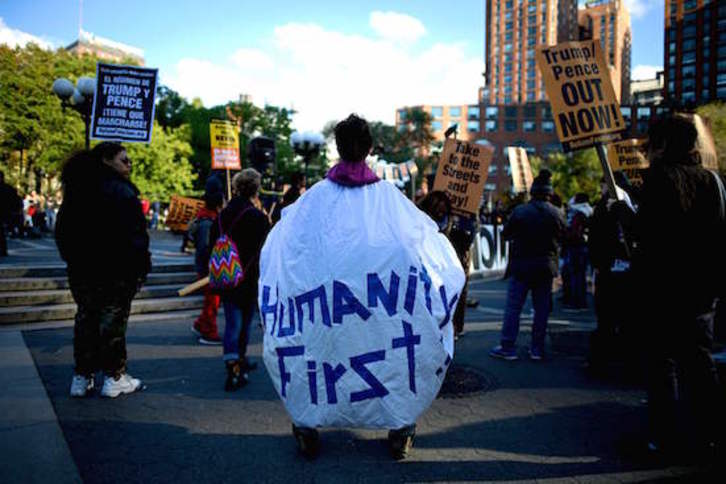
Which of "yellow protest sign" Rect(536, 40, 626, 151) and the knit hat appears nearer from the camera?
"yellow protest sign" Rect(536, 40, 626, 151)

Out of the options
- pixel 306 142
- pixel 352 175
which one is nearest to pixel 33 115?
pixel 306 142

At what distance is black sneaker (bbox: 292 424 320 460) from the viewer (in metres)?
3.14

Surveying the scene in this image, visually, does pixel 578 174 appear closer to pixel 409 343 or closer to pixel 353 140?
pixel 353 140

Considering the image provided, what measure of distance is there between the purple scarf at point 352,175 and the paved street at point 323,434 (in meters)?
1.70

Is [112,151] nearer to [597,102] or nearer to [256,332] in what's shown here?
[256,332]

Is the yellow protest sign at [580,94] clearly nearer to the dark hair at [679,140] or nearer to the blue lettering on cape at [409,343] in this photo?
the dark hair at [679,140]

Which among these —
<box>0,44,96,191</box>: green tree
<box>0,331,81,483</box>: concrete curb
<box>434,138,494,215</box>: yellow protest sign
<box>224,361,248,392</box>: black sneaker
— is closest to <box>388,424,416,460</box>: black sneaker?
<box>0,331,81,483</box>: concrete curb

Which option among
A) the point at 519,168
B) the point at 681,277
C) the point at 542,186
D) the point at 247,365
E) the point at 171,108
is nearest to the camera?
the point at 681,277

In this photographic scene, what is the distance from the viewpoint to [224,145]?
445 inches

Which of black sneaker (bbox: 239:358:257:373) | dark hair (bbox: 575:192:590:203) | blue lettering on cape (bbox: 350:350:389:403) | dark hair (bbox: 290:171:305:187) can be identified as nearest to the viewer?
blue lettering on cape (bbox: 350:350:389:403)

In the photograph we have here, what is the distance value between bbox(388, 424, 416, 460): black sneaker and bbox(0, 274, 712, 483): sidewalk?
6 cm

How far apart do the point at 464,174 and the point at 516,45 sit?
136 meters

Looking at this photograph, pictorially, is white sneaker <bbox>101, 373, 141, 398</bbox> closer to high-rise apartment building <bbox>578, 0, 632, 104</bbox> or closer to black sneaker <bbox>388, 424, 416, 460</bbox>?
black sneaker <bbox>388, 424, 416, 460</bbox>

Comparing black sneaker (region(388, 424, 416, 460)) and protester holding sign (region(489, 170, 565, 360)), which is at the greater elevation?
protester holding sign (region(489, 170, 565, 360))
